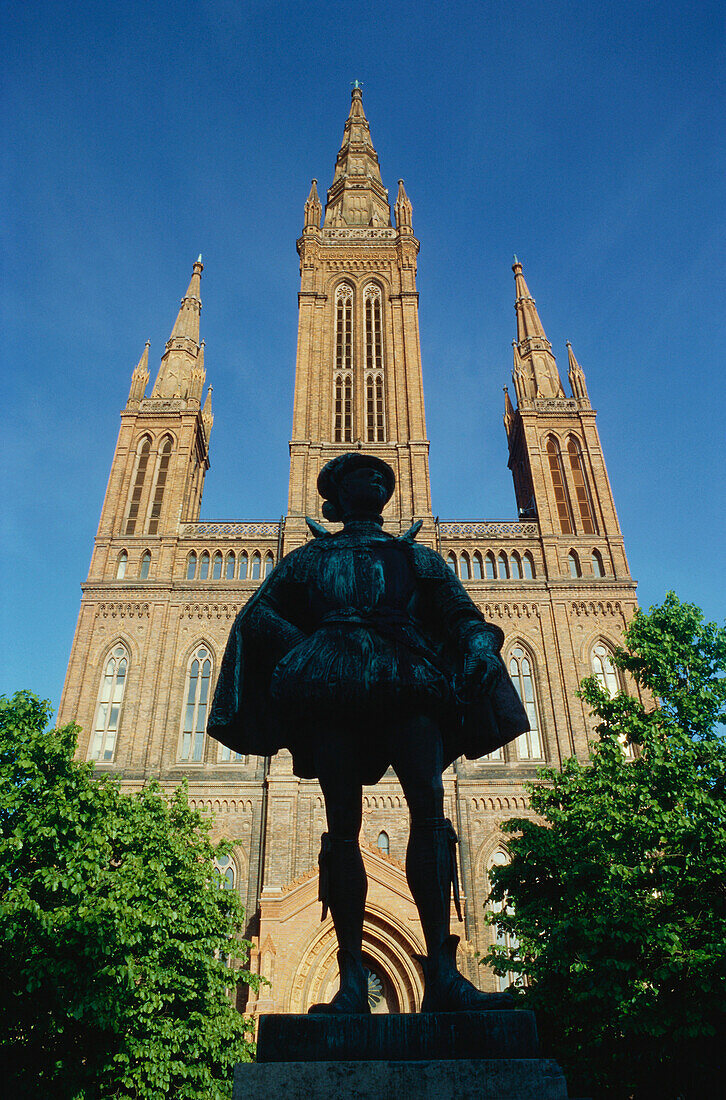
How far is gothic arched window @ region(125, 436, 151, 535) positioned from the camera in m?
27.8

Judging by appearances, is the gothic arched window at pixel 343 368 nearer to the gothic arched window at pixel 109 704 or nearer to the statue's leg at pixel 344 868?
the gothic arched window at pixel 109 704

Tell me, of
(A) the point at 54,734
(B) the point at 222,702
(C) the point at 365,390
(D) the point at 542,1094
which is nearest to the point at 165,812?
(A) the point at 54,734

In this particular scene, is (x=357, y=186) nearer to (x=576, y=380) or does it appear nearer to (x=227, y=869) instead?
(x=576, y=380)

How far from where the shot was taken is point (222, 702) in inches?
143

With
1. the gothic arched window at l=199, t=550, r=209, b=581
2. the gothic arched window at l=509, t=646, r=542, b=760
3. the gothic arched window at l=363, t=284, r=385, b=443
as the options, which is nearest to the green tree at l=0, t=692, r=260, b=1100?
the gothic arched window at l=509, t=646, r=542, b=760

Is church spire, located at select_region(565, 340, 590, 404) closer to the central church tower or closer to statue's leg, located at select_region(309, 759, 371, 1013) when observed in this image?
the central church tower

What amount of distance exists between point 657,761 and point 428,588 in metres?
9.58

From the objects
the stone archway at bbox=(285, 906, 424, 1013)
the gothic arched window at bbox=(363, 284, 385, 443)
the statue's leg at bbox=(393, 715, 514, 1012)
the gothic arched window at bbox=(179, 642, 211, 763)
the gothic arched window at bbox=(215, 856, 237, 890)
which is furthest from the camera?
the gothic arched window at bbox=(363, 284, 385, 443)

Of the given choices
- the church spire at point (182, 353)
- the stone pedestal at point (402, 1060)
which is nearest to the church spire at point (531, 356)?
the church spire at point (182, 353)

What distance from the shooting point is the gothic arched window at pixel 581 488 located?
27.9m

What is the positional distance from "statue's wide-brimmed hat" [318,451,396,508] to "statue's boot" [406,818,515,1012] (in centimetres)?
182

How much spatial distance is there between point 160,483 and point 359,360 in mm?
9461

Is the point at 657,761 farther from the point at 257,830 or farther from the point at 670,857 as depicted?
the point at 257,830

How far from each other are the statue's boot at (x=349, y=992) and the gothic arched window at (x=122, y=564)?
961 inches
